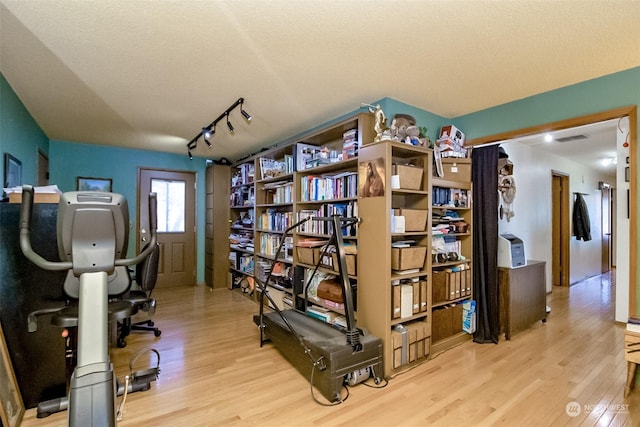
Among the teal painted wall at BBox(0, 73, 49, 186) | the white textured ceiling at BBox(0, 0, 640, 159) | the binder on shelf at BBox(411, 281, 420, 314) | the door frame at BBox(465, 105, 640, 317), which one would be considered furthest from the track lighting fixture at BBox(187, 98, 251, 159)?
the door frame at BBox(465, 105, 640, 317)

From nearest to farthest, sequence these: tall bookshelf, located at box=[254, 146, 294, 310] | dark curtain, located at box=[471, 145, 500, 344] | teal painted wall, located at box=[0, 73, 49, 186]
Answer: teal painted wall, located at box=[0, 73, 49, 186] → dark curtain, located at box=[471, 145, 500, 344] → tall bookshelf, located at box=[254, 146, 294, 310]

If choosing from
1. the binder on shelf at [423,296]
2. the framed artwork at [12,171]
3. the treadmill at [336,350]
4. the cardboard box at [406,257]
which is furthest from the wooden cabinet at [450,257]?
the framed artwork at [12,171]

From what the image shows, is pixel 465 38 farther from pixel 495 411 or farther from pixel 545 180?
pixel 545 180

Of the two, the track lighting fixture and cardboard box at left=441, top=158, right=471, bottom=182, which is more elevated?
the track lighting fixture

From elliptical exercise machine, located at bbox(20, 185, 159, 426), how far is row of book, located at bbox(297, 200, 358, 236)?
1.90 meters

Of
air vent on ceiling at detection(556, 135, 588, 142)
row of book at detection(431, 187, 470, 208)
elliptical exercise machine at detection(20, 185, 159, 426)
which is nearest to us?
elliptical exercise machine at detection(20, 185, 159, 426)

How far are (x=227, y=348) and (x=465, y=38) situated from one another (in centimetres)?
318

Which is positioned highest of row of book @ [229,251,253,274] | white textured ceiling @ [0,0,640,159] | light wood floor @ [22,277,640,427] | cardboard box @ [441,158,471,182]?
white textured ceiling @ [0,0,640,159]

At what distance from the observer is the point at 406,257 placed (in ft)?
7.95

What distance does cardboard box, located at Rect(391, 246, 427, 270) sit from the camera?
239 cm

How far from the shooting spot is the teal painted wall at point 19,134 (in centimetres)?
246

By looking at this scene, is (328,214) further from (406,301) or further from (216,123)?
(216,123)

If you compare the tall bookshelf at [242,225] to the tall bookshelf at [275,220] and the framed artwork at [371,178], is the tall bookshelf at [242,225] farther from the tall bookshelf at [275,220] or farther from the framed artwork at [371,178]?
the framed artwork at [371,178]

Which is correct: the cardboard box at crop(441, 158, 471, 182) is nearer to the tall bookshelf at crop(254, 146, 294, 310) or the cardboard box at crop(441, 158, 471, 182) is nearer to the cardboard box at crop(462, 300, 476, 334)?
the cardboard box at crop(462, 300, 476, 334)
